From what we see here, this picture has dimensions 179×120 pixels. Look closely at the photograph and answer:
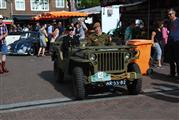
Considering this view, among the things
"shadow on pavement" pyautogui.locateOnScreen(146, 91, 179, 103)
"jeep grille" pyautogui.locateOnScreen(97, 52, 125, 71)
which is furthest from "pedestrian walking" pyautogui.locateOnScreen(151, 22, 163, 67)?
"jeep grille" pyautogui.locateOnScreen(97, 52, 125, 71)

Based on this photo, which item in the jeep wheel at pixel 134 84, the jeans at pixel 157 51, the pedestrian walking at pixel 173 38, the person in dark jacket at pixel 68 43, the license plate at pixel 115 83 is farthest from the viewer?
the jeans at pixel 157 51

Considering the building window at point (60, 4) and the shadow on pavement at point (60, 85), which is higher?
the building window at point (60, 4)

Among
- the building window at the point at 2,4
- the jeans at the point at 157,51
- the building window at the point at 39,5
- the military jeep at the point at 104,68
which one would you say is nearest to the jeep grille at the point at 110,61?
the military jeep at the point at 104,68

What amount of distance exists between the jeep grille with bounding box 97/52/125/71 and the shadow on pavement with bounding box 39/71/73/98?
3.58ft

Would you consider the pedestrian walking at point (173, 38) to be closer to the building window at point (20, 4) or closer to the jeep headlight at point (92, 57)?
the jeep headlight at point (92, 57)

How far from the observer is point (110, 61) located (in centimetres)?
891

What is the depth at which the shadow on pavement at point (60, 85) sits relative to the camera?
9.80 meters

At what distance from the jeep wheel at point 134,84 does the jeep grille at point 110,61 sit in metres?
0.35

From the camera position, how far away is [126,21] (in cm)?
2386

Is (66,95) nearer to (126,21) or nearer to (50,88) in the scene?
(50,88)

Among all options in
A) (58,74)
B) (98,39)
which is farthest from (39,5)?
(98,39)

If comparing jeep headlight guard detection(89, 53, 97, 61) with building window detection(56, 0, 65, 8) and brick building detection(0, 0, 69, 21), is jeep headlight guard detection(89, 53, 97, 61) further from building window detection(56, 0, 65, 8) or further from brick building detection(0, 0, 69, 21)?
building window detection(56, 0, 65, 8)

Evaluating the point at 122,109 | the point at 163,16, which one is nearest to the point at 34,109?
the point at 122,109

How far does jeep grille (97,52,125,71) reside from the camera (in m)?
8.85
